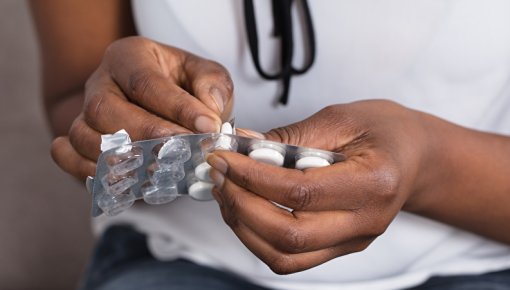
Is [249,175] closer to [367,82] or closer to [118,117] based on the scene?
[118,117]

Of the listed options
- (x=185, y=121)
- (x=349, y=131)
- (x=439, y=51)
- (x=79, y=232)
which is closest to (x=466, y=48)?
(x=439, y=51)

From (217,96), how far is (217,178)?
0.06 meters

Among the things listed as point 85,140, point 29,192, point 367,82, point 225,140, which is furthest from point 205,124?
point 29,192

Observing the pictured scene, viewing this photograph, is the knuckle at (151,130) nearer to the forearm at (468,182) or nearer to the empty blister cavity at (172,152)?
the empty blister cavity at (172,152)

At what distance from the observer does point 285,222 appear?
48 cm

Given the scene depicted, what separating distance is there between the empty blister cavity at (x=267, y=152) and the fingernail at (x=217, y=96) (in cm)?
4

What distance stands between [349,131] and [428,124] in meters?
0.10

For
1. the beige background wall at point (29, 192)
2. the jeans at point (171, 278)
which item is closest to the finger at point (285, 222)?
the jeans at point (171, 278)

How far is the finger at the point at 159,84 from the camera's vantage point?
48 cm

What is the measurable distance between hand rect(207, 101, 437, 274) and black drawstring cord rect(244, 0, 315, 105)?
0.39 feet

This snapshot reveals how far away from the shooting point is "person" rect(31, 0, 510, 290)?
1.69ft

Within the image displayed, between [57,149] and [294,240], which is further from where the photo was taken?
[57,149]

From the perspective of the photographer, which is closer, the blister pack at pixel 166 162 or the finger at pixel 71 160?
the blister pack at pixel 166 162

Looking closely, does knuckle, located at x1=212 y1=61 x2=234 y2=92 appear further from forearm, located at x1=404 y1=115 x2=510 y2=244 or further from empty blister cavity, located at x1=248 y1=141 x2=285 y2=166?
forearm, located at x1=404 y1=115 x2=510 y2=244
